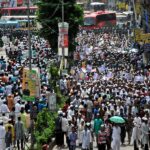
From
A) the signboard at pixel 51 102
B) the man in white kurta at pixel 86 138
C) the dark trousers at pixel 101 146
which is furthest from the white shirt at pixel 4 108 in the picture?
the dark trousers at pixel 101 146

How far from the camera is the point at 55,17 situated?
48469 millimetres

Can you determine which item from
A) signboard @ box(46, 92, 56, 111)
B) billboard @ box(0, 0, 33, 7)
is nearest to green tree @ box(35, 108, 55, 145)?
signboard @ box(46, 92, 56, 111)

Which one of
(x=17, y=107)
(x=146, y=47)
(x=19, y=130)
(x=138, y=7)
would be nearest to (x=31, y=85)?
(x=19, y=130)

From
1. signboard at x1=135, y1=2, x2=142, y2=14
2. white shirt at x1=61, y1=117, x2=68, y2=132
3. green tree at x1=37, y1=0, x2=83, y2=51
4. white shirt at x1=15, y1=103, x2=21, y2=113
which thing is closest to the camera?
white shirt at x1=61, y1=117, x2=68, y2=132

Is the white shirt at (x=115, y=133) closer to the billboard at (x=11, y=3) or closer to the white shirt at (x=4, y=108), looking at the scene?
the white shirt at (x=4, y=108)

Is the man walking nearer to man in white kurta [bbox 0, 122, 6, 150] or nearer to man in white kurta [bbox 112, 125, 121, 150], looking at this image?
man in white kurta [bbox 0, 122, 6, 150]

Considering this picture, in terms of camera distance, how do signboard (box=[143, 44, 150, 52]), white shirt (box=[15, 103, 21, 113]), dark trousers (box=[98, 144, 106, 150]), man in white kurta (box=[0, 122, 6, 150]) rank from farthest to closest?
signboard (box=[143, 44, 150, 52]) → white shirt (box=[15, 103, 21, 113]) → dark trousers (box=[98, 144, 106, 150]) → man in white kurta (box=[0, 122, 6, 150])

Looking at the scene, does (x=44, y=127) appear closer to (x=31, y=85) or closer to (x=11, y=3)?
(x=31, y=85)

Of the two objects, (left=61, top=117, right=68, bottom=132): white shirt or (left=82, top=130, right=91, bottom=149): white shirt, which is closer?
(left=82, top=130, right=91, bottom=149): white shirt

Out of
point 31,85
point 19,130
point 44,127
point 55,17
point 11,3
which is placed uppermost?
point 31,85

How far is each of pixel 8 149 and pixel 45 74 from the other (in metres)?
15.6

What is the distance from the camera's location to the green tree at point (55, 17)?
47719 mm

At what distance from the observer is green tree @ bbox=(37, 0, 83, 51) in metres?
47.7

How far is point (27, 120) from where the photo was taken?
2070 centimetres
